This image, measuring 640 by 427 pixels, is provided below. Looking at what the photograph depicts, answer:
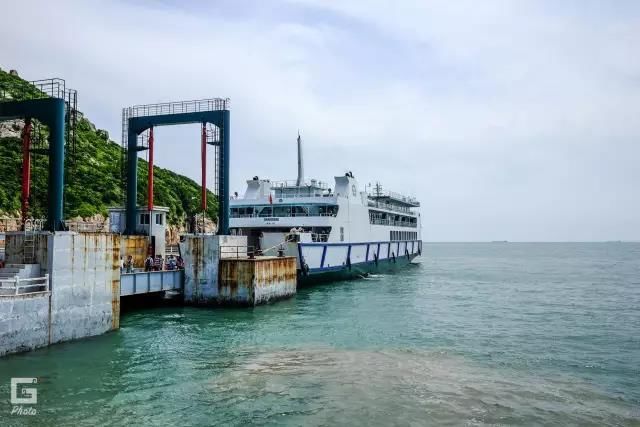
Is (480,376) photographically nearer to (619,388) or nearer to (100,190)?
(619,388)

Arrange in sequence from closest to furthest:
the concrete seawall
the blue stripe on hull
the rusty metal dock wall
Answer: the concrete seawall → the rusty metal dock wall → the blue stripe on hull

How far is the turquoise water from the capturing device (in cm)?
1203

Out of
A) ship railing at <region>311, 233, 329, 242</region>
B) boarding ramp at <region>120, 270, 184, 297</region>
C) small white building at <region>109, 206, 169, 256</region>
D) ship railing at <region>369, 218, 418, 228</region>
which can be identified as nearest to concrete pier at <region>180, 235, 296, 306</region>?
boarding ramp at <region>120, 270, 184, 297</region>

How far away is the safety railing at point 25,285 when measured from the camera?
16578 millimetres

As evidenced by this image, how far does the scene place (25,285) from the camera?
56.9ft

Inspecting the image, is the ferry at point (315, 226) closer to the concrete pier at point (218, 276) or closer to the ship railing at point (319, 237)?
the ship railing at point (319, 237)

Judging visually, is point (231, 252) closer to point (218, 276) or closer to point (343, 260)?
point (218, 276)

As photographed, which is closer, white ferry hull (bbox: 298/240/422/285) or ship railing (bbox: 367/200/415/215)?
white ferry hull (bbox: 298/240/422/285)

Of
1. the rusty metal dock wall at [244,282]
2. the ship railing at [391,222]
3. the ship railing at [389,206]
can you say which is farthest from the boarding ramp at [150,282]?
the ship railing at [389,206]

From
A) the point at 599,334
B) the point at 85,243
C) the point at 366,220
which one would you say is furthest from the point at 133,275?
the point at 366,220

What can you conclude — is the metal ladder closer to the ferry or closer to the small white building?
the small white building

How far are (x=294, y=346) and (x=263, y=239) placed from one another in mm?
18736

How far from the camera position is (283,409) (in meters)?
12.2

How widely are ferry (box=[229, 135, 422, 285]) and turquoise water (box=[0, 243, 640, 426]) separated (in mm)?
9750
